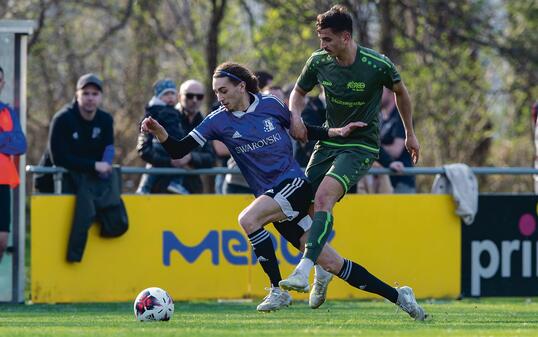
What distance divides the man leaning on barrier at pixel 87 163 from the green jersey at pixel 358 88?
3.38 meters

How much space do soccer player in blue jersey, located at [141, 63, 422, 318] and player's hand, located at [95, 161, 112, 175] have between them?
298cm

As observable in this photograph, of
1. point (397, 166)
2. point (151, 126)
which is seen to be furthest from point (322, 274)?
point (397, 166)

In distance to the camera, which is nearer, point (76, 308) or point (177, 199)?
point (76, 308)

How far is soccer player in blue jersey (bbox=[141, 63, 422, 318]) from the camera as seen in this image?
32.7 feet

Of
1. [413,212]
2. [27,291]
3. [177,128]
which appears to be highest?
[177,128]

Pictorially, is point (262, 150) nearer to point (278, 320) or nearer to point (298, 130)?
point (298, 130)

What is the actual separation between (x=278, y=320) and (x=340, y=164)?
128 centimetres

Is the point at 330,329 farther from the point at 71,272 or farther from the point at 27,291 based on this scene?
the point at 27,291

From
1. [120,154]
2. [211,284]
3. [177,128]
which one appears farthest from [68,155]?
[120,154]

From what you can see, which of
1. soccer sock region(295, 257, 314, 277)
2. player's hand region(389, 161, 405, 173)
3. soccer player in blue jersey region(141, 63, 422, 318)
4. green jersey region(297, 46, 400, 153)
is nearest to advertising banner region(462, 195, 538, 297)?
player's hand region(389, 161, 405, 173)

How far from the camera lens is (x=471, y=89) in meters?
24.7

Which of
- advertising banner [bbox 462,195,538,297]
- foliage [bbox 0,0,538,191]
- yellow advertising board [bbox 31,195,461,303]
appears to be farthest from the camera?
foliage [bbox 0,0,538,191]

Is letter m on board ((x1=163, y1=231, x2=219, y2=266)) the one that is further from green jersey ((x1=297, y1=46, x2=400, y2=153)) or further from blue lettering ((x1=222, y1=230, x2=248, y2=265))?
green jersey ((x1=297, y1=46, x2=400, y2=153))

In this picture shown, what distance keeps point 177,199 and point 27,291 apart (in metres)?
2.44
